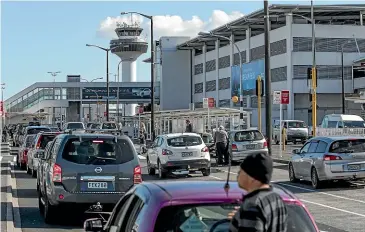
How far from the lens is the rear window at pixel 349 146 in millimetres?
20344

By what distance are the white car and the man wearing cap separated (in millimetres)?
20086

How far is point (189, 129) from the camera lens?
144 ft

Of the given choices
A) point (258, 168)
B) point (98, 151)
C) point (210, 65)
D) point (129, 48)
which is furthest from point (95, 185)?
point (129, 48)

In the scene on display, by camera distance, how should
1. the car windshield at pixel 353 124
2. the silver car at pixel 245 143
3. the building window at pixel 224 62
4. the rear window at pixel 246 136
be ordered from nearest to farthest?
the silver car at pixel 245 143 → the rear window at pixel 246 136 → the car windshield at pixel 353 124 → the building window at pixel 224 62

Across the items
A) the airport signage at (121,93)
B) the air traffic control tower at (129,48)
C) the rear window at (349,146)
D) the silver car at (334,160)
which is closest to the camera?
the silver car at (334,160)

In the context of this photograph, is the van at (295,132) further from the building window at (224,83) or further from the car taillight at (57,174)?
the car taillight at (57,174)

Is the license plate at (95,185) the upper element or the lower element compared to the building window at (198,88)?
lower

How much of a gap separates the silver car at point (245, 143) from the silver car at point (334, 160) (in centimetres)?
861

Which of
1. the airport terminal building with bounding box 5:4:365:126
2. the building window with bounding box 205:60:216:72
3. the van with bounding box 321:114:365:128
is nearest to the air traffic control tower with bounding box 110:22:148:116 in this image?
the airport terminal building with bounding box 5:4:365:126

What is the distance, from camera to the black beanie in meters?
4.52

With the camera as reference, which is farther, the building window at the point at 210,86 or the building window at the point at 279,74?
the building window at the point at 210,86

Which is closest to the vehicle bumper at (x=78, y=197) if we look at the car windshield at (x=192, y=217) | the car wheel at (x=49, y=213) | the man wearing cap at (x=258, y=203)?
the car wheel at (x=49, y=213)

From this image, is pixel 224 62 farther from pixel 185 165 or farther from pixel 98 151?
pixel 98 151

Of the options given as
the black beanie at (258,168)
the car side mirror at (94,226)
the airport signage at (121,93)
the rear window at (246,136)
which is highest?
the airport signage at (121,93)
